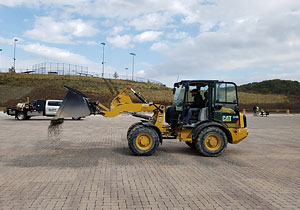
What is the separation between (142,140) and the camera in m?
8.70

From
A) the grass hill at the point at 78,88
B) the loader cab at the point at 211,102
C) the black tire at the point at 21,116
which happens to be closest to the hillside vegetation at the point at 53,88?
the grass hill at the point at 78,88

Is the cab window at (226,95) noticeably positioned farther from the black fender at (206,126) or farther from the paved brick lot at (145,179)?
the paved brick lot at (145,179)

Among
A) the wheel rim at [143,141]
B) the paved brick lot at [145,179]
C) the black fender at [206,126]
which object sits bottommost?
the paved brick lot at [145,179]

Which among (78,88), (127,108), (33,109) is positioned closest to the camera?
(127,108)

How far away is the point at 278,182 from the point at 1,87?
211ft

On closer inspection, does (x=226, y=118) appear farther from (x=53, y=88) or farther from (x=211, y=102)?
(x=53, y=88)

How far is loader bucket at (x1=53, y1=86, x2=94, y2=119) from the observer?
344 inches

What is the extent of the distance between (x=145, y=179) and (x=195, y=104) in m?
3.83

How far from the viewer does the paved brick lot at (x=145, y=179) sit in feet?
16.0

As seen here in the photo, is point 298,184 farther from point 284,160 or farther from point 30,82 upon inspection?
point 30,82

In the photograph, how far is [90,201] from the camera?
4848 millimetres

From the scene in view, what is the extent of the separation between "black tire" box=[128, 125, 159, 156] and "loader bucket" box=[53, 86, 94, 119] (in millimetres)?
1686

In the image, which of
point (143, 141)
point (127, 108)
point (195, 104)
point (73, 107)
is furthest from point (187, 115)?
point (73, 107)

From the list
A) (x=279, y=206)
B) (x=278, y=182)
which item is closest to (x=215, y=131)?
(x=278, y=182)
